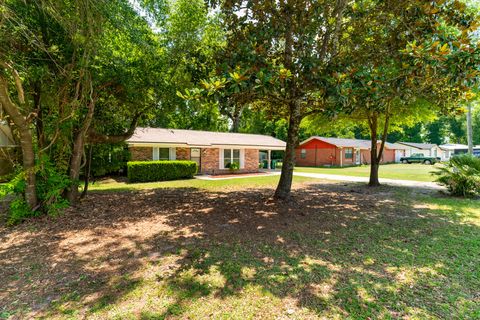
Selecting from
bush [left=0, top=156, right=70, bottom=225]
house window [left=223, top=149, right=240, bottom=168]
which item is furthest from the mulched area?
house window [left=223, top=149, right=240, bottom=168]

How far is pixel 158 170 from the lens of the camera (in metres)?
15.2

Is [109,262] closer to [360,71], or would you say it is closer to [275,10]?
[360,71]

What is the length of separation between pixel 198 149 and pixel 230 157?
2.93 metres

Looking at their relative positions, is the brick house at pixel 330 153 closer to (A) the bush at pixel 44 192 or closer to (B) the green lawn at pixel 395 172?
(B) the green lawn at pixel 395 172

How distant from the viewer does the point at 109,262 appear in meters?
4.02

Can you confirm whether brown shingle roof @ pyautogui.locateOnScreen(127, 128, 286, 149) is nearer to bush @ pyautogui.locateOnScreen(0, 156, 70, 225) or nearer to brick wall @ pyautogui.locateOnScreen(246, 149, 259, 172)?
brick wall @ pyautogui.locateOnScreen(246, 149, 259, 172)

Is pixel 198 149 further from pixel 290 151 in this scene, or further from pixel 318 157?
pixel 318 157

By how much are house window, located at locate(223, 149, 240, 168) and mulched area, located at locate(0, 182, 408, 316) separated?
10970 mm

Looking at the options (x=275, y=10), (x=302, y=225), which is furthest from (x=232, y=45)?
(x=302, y=225)

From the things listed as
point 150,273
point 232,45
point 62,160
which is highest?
point 232,45

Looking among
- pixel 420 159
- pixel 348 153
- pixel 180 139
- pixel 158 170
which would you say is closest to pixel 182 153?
pixel 180 139

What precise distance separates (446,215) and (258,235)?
18.7 ft

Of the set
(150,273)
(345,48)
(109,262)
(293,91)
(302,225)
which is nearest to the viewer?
(150,273)

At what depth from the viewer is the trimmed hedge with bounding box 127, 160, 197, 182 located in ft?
47.2
